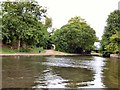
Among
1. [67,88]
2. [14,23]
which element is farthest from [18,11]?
[67,88]

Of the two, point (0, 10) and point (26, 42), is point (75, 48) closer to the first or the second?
point (26, 42)

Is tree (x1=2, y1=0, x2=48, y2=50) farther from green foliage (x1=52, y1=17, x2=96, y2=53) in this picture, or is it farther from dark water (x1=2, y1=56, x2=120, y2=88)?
dark water (x1=2, y1=56, x2=120, y2=88)

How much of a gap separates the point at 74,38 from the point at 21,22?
542 inches

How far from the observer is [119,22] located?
4572cm

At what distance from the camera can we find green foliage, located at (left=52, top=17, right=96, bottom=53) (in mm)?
45062

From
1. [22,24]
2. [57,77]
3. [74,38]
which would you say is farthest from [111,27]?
[57,77]

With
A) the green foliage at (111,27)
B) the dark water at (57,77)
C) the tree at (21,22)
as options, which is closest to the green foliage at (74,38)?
the green foliage at (111,27)

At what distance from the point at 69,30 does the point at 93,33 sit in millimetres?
4954

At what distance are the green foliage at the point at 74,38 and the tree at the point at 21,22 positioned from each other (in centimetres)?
956

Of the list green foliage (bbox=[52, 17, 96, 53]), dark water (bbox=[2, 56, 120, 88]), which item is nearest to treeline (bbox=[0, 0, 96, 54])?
green foliage (bbox=[52, 17, 96, 53])

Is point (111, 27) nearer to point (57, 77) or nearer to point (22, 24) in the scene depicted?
point (22, 24)

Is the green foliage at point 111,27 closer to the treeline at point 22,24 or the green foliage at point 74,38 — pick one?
the green foliage at point 74,38

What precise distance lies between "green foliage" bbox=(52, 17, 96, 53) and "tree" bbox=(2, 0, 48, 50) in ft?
31.4

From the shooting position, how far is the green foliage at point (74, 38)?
45062 mm
